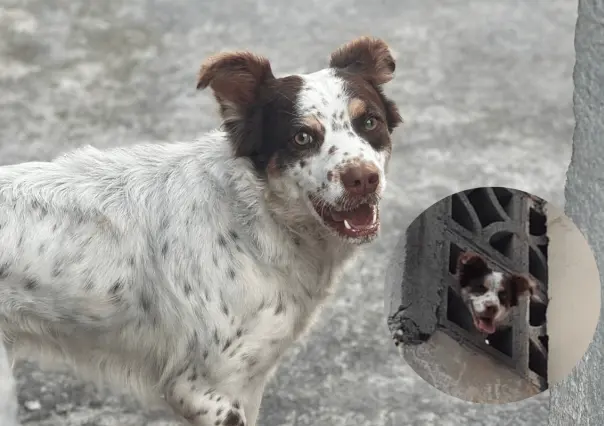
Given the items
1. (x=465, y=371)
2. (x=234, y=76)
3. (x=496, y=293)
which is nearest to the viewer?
(x=496, y=293)

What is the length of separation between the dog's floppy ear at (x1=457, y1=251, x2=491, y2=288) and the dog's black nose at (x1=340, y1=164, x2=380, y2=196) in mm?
308

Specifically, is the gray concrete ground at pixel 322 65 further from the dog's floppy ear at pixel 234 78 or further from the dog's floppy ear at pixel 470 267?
the dog's floppy ear at pixel 234 78

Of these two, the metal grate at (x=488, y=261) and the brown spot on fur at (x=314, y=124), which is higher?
the brown spot on fur at (x=314, y=124)

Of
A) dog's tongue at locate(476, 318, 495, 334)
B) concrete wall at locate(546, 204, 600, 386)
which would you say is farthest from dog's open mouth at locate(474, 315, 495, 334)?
concrete wall at locate(546, 204, 600, 386)

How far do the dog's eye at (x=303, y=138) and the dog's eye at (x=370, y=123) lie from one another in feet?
0.55

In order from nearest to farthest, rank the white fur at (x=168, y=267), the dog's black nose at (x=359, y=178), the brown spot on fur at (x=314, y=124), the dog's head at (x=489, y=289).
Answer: the dog's head at (x=489, y=289) → the dog's black nose at (x=359, y=178) → the brown spot on fur at (x=314, y=124) → the white fur at (x=168, y=267)

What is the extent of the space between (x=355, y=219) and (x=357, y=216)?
0.4 inches

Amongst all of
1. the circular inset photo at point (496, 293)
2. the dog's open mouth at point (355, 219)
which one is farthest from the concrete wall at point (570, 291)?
the dog's open mouth at point (355, 219)

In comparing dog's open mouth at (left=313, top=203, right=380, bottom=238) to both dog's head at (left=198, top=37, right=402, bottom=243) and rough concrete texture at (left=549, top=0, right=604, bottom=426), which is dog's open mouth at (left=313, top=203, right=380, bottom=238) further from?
rough concrete texture at (left=549, top=0, right=604, bottom=426)

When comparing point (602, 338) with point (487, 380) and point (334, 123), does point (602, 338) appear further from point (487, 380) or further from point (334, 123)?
point (334, 123)

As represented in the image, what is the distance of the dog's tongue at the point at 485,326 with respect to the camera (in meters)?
2.48

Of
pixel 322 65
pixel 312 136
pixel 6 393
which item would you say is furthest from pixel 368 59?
pixel 322 65

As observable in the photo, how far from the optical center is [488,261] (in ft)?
8.04

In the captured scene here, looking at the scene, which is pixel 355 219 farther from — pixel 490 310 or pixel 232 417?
pixel 232 417
